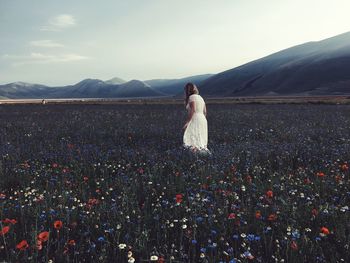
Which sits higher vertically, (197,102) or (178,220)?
(197,102)

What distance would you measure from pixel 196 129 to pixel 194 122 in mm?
333

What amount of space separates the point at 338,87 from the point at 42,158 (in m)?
184

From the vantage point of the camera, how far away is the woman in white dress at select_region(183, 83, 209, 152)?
12.0 metres

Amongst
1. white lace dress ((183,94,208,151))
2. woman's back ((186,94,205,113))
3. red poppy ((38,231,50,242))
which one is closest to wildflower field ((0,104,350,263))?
red poppy ((38,231,50,242))

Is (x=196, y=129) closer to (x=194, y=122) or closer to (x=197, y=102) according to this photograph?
(x=194, y=122)

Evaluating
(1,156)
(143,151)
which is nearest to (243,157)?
(143,151)

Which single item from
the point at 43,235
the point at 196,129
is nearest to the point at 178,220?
the point at 43,235

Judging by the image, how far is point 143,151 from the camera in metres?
10.1

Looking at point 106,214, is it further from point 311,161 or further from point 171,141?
point 171,141

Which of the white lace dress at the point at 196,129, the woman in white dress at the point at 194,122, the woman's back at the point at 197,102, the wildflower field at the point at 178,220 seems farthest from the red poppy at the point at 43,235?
the woman's back at the point at 197,102

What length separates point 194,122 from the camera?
40.3 feet

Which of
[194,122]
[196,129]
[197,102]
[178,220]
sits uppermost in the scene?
[197,102]

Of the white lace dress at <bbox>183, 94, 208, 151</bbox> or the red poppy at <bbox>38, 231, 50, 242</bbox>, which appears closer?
the red poppy at <bbox>38, 231, 50, 242</bbox>

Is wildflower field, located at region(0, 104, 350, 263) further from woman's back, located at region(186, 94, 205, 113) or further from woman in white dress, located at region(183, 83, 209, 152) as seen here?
woman's back, located at region(186, 94, 205, 113)
